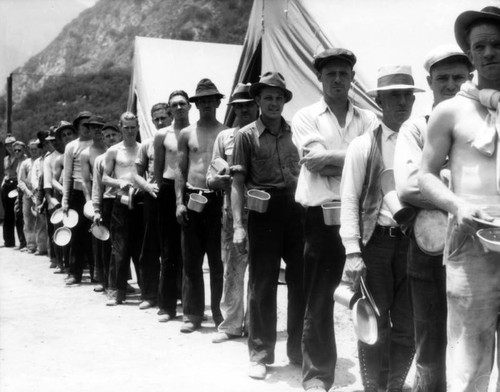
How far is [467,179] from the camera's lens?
2.55 m

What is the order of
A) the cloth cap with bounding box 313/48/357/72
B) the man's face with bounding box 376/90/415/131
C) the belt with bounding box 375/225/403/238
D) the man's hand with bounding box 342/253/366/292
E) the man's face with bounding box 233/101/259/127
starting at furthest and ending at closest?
the man's face with bounding box 233/101/259/127
the cloth cap with bounding box 313/48/357/72
the man's face with bounding box 376/90/415/131
the belt with bounding box 375/225/403/238
the man's hand with bounding box 342/253/366/292

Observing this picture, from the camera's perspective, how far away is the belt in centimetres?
366

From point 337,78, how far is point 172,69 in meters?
9.82

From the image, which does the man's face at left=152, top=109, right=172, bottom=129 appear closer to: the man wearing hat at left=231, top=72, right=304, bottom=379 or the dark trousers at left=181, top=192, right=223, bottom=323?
the dark trousers at left=181, top=192, right=223, bottom=323

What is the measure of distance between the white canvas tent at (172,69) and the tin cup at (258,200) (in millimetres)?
7959

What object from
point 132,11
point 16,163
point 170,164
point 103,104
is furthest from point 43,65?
point 170,164

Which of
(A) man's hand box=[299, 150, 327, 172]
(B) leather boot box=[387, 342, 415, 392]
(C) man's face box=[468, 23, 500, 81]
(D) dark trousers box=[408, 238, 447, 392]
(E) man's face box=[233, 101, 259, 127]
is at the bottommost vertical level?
(B) leather boot box=[387, 342, 415, 392]

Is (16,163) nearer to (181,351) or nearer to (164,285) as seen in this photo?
(164,285)

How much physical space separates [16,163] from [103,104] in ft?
99.0

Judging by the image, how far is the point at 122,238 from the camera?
7359 millimetres

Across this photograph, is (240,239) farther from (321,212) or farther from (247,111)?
(247,111)

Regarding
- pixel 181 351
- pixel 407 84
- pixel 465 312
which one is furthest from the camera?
pixel 181 351

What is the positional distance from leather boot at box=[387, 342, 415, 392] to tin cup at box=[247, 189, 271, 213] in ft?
3.97

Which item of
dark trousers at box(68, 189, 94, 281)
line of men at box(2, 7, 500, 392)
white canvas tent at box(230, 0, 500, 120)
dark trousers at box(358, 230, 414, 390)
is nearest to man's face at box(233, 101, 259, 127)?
line of men at box(2, 7, 500, 392)
